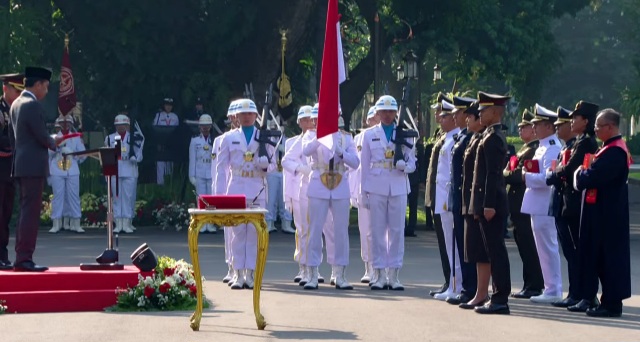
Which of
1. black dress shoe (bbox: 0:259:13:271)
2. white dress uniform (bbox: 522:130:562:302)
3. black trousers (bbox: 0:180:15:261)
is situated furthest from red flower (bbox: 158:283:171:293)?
white dress uniform (bbox: 522:130:562:302)

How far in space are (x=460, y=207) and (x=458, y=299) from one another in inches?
35.5

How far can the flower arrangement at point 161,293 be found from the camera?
14.3 metres

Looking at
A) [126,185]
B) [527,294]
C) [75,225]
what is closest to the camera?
[527,294]

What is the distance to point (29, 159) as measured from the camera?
49.0 feet

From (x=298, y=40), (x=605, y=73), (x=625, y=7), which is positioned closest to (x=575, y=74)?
(x=605, y=73)

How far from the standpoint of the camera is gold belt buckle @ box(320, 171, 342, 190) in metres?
16.9

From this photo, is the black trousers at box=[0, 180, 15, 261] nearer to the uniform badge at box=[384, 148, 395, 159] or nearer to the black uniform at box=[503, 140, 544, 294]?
the uniform badge at box=[384, 148, 395, 159]

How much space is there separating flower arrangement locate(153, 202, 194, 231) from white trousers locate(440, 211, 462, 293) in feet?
38.6

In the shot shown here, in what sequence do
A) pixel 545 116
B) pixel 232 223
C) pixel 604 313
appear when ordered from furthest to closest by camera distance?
pixel 545 116 → pixel 604 313 → pixel 232 223

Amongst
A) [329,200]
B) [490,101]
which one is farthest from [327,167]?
[490,101]

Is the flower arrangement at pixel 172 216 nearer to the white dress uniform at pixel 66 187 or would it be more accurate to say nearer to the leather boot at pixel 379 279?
the white dress uniform at pixel 66 187

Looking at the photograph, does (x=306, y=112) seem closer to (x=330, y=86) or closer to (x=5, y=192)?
(x=330, y=86)

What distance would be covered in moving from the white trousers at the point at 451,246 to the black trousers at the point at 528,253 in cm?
69

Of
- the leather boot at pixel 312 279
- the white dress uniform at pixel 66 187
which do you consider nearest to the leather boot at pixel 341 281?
the leather boot at pixel 312 279
